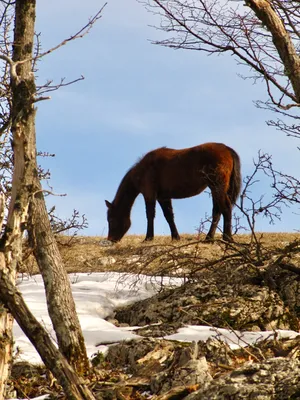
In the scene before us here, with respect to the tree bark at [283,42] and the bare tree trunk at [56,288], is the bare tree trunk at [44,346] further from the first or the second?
the tree bark at [283,42]

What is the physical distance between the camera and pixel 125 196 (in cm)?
1923

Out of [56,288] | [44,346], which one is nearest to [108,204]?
[56,288]

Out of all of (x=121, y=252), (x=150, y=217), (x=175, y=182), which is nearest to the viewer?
(x=121, y=252)

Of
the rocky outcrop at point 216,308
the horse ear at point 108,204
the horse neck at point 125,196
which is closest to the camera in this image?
the rocky outcrop at point 216,308

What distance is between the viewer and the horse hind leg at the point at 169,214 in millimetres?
17781

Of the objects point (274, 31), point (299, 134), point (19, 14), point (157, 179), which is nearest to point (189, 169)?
point (157, 179)

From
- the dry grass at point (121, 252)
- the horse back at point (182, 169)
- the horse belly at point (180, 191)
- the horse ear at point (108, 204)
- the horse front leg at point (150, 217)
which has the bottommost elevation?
the dry grass at point (121, 252)

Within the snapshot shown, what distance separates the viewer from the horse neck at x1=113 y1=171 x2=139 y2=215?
753 inches

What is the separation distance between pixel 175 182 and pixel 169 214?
957mm

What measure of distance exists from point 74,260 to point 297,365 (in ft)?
32.9

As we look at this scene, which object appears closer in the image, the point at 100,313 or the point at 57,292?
the point at 57,292

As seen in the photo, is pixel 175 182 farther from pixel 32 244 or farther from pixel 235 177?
pixel 32 244

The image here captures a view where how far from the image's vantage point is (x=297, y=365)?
5082mm

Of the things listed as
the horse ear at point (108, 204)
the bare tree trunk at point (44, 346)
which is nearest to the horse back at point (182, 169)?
the horse ear at point (108, 204)
